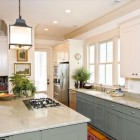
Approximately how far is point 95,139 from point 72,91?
1.88 meters

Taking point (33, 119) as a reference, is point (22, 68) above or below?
above

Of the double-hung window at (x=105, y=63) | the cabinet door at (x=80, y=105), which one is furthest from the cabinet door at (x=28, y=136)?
the double-hung window at (x=105, y=63)

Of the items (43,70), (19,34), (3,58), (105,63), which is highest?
(19,34)

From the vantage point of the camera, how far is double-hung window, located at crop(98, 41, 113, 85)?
173 inches

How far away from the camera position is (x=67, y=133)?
5.98 ft

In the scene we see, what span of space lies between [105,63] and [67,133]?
309 centimetres

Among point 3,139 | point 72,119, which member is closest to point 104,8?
point 72,119

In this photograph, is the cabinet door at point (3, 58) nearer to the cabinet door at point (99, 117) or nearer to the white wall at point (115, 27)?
the white wall at point (115, 27)

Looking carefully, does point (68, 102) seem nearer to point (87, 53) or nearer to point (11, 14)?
point (87, 53)

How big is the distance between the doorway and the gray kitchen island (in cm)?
447

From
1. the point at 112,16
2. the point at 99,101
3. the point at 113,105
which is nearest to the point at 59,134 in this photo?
the point at 113,105

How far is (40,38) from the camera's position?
21.8 ft

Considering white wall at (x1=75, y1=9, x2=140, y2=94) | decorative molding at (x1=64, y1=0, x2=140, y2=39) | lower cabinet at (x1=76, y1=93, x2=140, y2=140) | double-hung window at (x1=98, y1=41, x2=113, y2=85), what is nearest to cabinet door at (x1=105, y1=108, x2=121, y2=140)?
lower cabinet at (x1=76, y1=93, x2=140, y2=140)

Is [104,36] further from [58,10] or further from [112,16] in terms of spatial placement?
[58,10]
